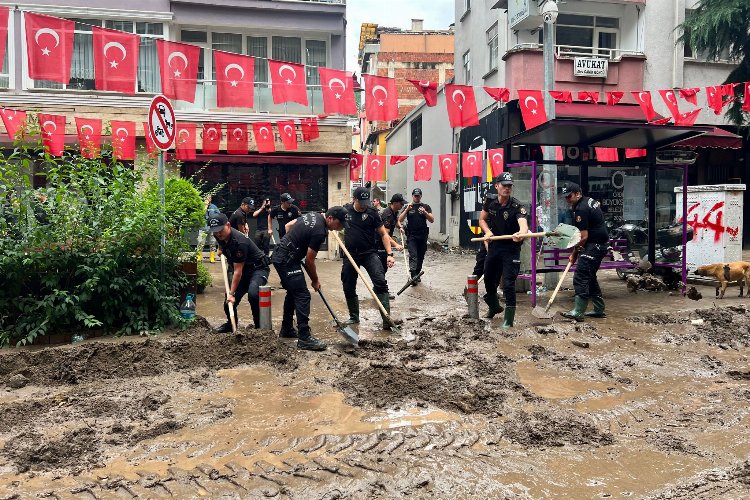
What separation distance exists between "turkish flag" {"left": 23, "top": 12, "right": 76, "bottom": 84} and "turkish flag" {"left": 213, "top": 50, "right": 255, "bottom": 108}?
8.61 ft

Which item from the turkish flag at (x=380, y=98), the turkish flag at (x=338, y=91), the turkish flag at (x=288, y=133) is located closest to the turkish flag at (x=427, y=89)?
the turkish flag at (x=380, y=98)

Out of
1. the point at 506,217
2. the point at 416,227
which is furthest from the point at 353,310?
the point at 416,227

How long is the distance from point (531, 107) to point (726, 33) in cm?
635

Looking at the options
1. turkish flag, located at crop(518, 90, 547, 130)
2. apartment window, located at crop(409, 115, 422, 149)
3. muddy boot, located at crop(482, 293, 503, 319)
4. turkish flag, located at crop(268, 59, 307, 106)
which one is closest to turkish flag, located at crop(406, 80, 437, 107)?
turkish flag, located at crop(518, 90, 547, 130)

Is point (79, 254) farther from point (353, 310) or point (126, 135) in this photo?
point (126, 135)

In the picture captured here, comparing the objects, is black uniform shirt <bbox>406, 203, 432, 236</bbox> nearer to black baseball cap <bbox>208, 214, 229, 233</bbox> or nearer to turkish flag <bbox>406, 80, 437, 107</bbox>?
turkish flag <bbox>406, 80, 437, 107</bbox>

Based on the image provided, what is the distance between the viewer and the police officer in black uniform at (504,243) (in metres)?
7.43

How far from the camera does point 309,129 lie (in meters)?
16.4

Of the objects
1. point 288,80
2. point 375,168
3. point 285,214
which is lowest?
point 285,214

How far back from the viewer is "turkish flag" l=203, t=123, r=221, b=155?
16219 mm

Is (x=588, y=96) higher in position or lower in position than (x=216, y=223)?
higher

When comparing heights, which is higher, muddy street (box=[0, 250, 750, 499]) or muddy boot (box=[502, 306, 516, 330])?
muddy boot (box=[502, 306, 516, 330])

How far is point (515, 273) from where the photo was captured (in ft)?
24.6

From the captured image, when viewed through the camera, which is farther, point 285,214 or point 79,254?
point 285,214
